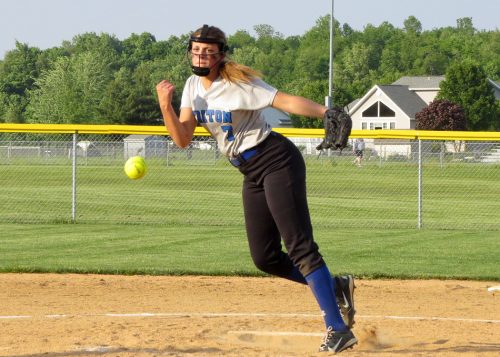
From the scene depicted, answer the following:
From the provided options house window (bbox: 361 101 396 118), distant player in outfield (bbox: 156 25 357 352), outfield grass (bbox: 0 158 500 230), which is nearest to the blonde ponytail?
distant player in outfield (bbox: 156 25 357 352)

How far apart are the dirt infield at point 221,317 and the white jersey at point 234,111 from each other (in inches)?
48.7

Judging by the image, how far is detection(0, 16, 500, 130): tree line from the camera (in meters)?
62.1

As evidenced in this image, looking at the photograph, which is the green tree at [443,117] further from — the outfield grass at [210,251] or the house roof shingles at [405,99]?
the outfield grass at [210,251]

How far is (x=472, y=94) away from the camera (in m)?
61.0

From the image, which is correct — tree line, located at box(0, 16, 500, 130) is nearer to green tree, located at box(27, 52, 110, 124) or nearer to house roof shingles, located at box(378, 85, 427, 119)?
green tree, located at box(27, 52, 110, 124)

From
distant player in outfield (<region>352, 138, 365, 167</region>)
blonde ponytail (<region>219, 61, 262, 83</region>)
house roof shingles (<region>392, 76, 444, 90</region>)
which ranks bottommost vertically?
distant player in outfield (<region>352, 138, 365, 167</region>)

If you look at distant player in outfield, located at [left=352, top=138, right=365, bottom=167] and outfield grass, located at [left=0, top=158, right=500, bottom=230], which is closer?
outfield grass, located at [left=0, top=158, right=500, bottom=230]

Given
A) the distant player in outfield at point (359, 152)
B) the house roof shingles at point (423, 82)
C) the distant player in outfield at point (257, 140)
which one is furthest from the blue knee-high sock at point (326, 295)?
the house roof shingles at point (423, 82)

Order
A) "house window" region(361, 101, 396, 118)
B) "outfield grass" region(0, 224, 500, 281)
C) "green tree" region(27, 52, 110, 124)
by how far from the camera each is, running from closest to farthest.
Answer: "outfield grass" region(0, 224, 500, 281)
"green tree" region(27, 52, 110, 124)
"house window" region(361, 101, 396, 118)

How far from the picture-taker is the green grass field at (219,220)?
1048 centimetres

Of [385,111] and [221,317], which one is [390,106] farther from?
[221,317]

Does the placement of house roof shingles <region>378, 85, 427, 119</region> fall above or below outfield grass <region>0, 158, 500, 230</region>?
above

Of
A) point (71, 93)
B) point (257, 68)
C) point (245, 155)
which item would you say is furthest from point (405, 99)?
point (245, 155)

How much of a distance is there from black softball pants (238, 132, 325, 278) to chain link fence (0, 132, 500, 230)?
12.6m
